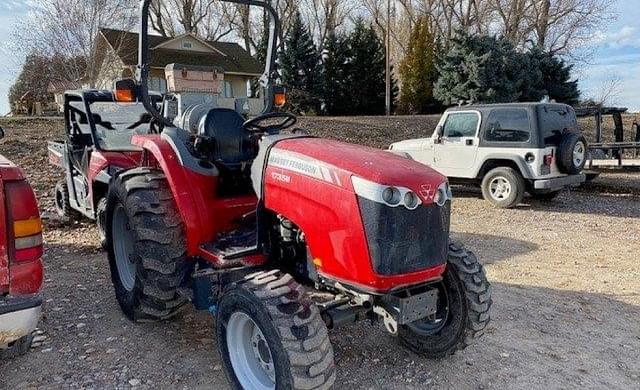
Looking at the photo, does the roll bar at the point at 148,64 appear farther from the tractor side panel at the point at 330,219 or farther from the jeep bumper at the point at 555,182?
the jeep bumper at the point at 555,182

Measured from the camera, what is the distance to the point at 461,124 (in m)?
8.90

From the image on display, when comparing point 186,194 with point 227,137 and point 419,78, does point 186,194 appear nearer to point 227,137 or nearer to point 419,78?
point 227,137

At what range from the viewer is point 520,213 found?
315 inches

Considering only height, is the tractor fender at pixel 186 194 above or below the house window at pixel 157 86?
below

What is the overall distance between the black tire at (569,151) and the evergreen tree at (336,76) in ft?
56.5

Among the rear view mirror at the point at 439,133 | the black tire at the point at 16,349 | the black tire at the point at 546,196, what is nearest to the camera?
the black tire at the point at 16,349

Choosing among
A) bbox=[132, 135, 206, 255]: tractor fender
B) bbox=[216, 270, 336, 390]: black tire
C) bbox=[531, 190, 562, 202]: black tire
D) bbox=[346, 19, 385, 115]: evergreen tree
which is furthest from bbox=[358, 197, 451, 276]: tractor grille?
bbox=[346, 19, 385, 115]: evergreen tree

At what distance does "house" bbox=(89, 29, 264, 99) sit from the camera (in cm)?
1772

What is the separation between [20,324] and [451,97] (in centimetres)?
2045

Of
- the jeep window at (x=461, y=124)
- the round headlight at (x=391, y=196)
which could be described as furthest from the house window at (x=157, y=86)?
the jeep window at (x=461, y=124)

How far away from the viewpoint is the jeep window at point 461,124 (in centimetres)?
867

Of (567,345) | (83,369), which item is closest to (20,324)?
(83,369)

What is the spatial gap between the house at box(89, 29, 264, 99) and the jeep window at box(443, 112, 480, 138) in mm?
11309

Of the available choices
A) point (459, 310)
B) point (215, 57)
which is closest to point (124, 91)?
point (459, 310)
